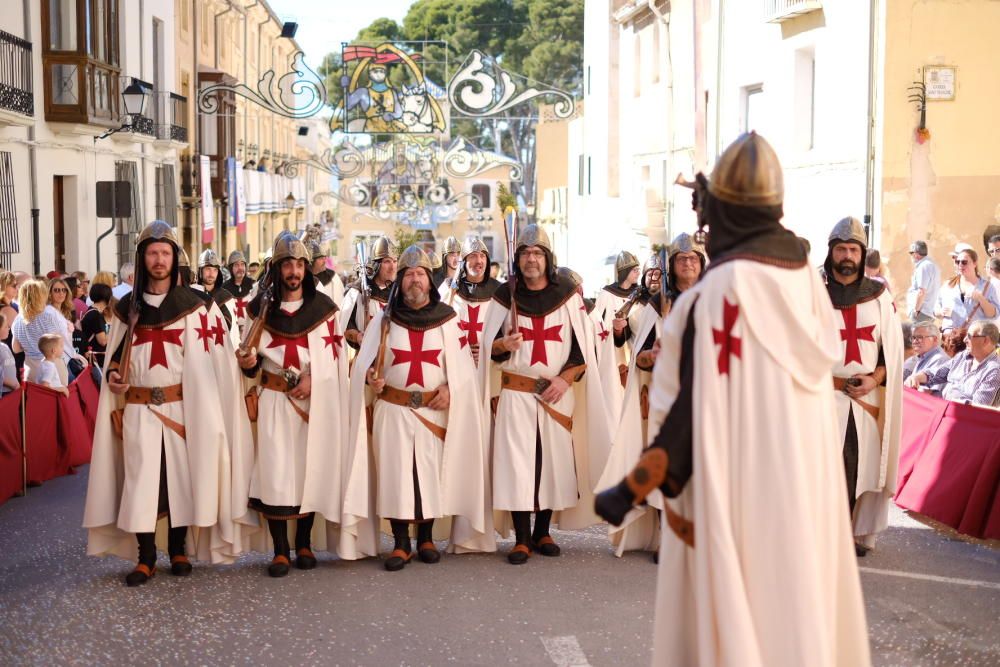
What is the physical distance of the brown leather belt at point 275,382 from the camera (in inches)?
307

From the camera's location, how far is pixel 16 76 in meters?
19.0

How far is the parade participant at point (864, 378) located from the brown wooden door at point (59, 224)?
16.9m

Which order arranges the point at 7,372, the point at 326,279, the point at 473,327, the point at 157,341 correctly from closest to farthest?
1. the point at 157,341
2. the point at 7,372
3. the point at 473,327
4. the point at 326,279

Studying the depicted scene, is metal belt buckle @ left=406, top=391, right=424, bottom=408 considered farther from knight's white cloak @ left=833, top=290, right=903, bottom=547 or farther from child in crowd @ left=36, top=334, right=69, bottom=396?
child in crowd @ left=36, top=334, right=69, bottom=396

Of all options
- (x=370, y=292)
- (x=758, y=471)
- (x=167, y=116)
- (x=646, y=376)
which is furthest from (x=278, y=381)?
(x=167, y=116)

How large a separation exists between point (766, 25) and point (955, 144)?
4305 millimetres

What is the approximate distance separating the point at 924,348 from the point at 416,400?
454 centimetres

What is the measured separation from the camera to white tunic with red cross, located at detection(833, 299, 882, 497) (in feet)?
26.0

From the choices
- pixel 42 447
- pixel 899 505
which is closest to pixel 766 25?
pixel 899 505

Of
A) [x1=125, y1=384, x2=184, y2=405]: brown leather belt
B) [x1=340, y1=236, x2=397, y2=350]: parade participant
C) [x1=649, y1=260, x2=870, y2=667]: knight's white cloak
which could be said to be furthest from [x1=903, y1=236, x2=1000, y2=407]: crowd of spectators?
[x1=649, y1=260, x2=870, y2=667]: knight's white cloak

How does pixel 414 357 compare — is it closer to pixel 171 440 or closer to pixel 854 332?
pixel 171 440

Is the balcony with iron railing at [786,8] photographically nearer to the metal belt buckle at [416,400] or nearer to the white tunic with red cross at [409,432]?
the white tunic with red cross at [409,432]

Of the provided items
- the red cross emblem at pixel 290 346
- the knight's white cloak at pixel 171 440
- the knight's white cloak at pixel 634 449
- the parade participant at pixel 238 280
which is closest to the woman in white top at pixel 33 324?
the parade participant at pixel 238 280

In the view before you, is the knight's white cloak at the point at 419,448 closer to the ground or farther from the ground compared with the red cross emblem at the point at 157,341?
closer to the ground
